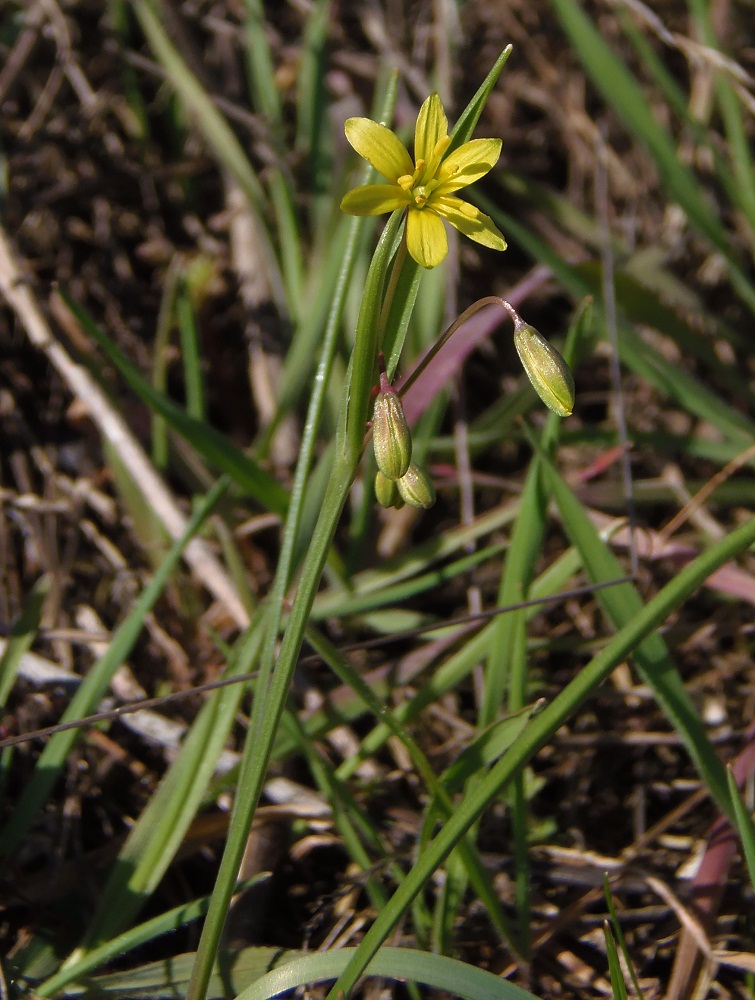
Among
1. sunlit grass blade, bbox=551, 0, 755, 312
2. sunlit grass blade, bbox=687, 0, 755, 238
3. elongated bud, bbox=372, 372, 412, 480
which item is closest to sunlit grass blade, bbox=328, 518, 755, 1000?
elongated bud, bbox=372, 372, 412, 480

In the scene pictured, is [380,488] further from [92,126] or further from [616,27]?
[616,27]

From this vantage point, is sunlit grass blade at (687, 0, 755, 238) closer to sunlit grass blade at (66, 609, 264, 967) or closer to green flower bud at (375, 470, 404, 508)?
green flower bud at (375, 470, 404, 508)

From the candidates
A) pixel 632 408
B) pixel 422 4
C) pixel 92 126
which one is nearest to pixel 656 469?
pixel 632 408

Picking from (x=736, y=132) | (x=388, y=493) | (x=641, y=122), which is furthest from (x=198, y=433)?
(x=736, y=132)

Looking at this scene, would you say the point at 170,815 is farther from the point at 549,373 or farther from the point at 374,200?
the point at 374,200

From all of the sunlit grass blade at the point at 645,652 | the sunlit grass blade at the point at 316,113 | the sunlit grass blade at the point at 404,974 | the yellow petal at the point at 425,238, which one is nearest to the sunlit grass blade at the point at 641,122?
the sunlit grass blade at the point at 316,113
